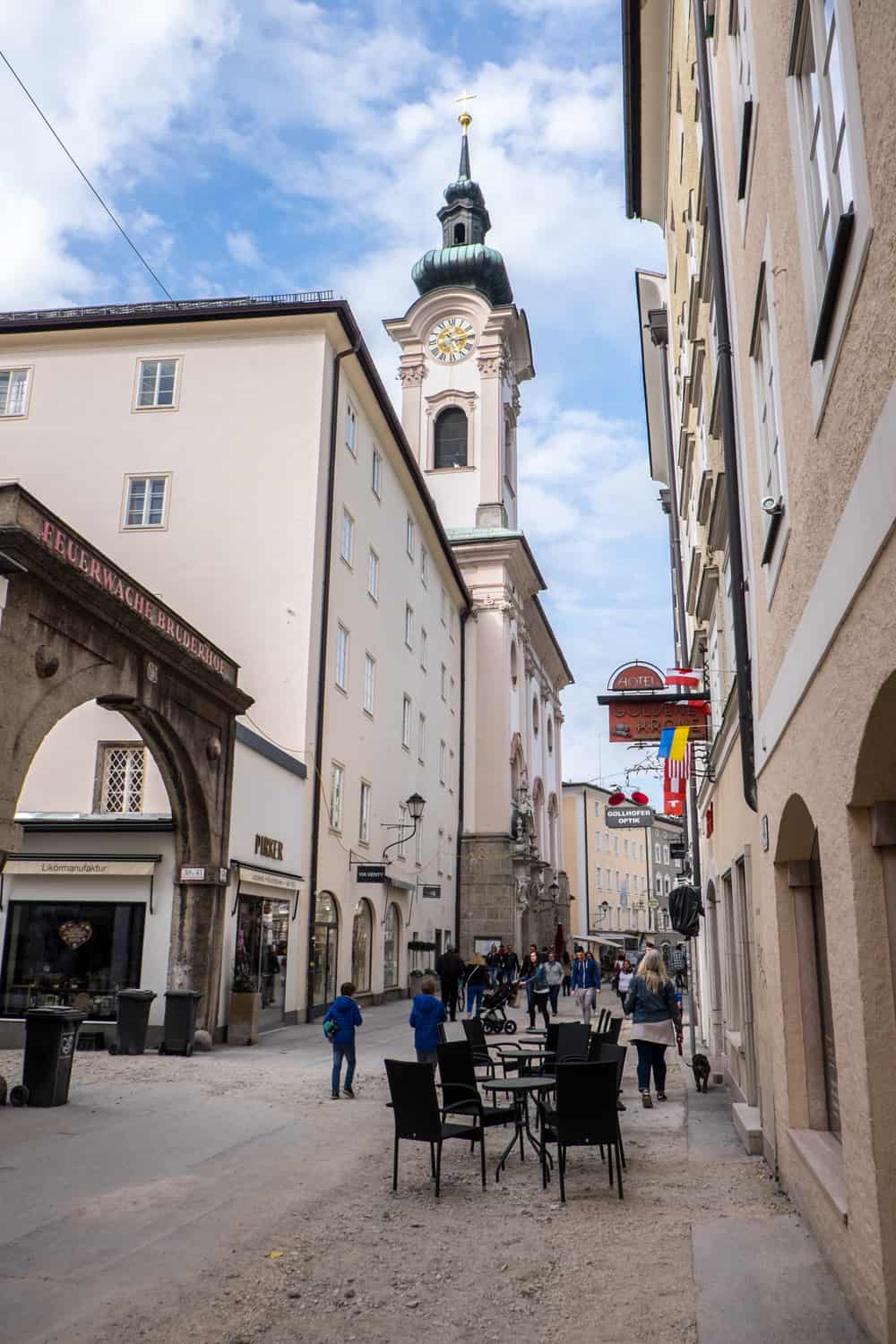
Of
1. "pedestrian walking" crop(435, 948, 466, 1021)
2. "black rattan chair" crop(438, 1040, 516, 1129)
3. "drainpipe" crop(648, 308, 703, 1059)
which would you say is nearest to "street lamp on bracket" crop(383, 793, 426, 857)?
"pedestrian walking" crop(435, 948, 466, 1021)

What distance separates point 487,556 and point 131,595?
33.1 meters

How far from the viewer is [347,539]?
93.1 feet

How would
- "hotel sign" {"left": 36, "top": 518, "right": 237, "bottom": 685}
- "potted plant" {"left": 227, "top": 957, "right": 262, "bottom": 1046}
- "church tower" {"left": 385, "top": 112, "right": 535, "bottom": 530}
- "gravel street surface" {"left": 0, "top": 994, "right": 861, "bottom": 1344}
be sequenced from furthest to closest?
"church tower" {"left": 385, "top": 112, "right": 535, "bottom": 530}, "potted plant" {"left": 227, "top": 957, "right": 262, "bottom": 1046}, "hotel sign" {"left": 36, "top": 518, "right": 237, "bottom": 685}, "gravel street surface" {"left": 0, "top": 994, "right": 861, "bottom": 1344}

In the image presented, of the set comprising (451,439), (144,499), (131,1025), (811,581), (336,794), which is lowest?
(131,1025)

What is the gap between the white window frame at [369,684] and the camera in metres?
30.1

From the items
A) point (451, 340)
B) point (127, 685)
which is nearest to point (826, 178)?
point (127, 685)

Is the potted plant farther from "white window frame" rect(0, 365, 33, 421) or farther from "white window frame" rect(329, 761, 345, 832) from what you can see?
"white window frame" rect(0, 365, 33, 421)

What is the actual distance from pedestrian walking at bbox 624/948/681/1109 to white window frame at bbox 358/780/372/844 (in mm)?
16631

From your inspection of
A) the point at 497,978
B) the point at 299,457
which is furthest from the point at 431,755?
the point at 299,457

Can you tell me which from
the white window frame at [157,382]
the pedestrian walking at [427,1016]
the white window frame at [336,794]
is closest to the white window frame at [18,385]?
the white window frame at [157,382]

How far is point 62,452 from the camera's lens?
1066 inches

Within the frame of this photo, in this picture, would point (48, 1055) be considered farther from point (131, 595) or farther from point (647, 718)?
point (647, 718)

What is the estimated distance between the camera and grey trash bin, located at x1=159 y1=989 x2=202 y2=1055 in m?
17.3

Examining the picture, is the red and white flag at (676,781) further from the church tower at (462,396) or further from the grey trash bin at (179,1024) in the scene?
the church tower at (462,396)
